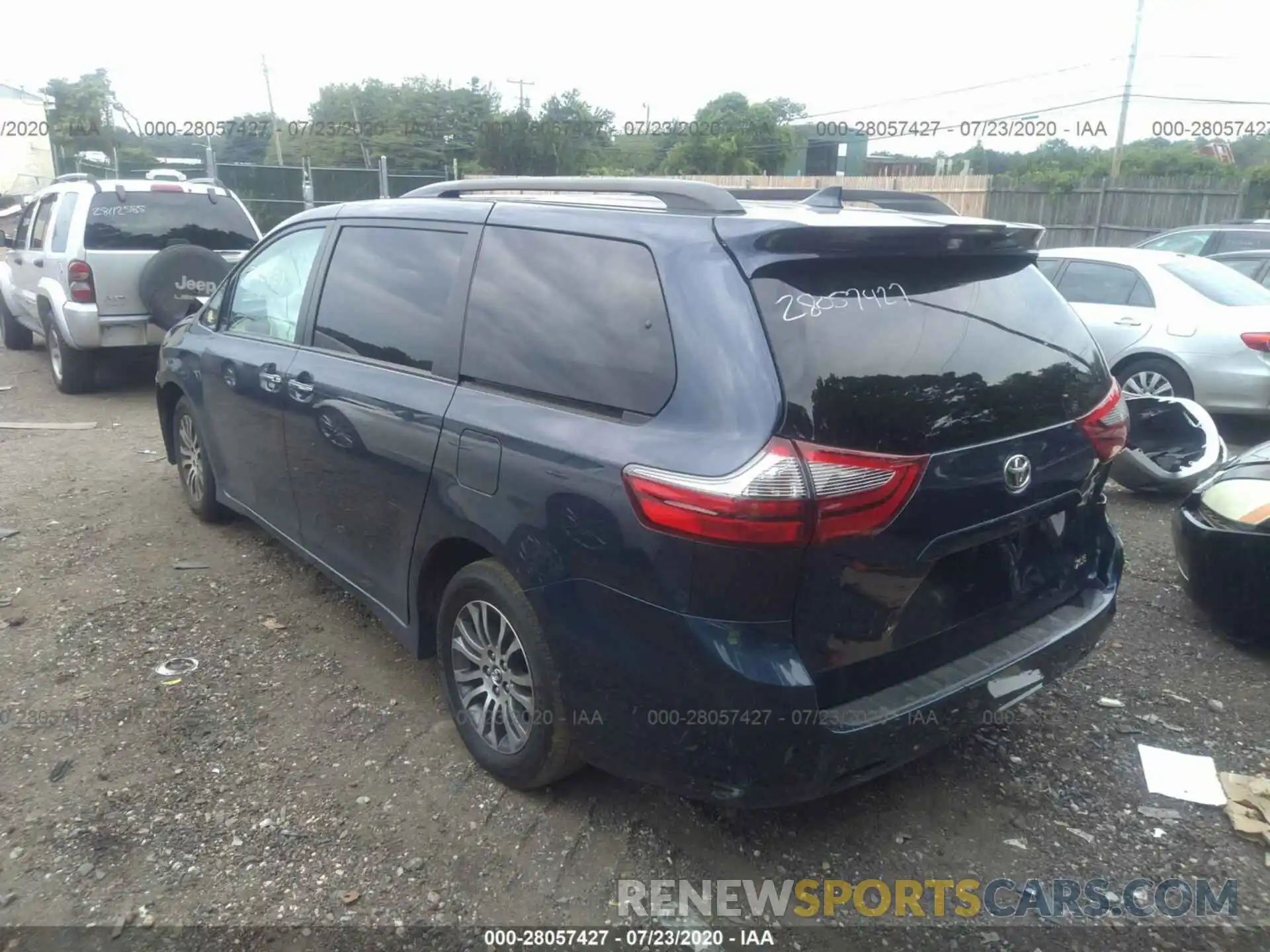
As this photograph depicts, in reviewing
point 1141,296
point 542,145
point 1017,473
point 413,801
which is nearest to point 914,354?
point 1017,473

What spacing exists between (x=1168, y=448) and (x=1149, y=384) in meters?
1.84

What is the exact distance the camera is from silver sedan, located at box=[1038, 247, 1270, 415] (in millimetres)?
7246

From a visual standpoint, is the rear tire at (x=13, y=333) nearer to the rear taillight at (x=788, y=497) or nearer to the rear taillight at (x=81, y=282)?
the rear taillight at (x=81, y=282)

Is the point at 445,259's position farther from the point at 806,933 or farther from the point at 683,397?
the point at 806,933

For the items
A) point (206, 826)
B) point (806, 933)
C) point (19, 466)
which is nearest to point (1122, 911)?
point (806, 933)

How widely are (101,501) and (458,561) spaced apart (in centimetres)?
385

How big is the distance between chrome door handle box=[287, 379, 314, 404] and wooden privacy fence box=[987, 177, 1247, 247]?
59.7ft

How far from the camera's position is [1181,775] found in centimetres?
318

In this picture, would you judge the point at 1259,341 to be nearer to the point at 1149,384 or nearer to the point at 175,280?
the point at 1149,384

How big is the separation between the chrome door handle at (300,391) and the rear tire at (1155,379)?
6.38 m

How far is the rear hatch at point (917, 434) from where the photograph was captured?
228 cm

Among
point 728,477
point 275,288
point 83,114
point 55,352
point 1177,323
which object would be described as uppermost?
point 83,114

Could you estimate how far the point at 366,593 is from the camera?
11.9 ft

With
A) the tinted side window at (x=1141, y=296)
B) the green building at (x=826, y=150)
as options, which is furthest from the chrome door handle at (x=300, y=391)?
the green building at (x=826, y=150)
